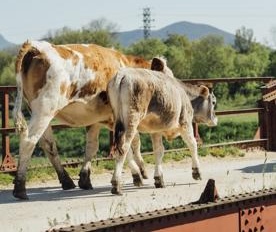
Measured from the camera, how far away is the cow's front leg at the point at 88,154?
412 inches

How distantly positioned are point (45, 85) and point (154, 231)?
13.5ft

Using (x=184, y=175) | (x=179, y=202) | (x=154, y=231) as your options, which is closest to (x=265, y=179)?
(x=184, y=175)

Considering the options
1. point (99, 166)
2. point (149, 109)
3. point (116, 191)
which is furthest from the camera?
point (99, 166)

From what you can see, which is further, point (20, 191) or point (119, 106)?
point (119, 106)

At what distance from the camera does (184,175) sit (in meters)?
12.0

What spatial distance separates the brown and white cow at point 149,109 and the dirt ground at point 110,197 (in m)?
0.43

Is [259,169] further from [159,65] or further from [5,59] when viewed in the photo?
[5,59]

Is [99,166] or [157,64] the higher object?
[157,64]

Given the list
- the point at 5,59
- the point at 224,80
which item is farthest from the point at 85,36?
the point at 224,80

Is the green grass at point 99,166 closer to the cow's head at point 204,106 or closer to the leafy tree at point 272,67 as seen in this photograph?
the cow's head at point 204,106

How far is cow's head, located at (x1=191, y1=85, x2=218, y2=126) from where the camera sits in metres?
11.7

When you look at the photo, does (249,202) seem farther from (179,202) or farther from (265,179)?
(265,179)

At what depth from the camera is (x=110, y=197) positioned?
9.29 meters

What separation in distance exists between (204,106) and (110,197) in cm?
322
